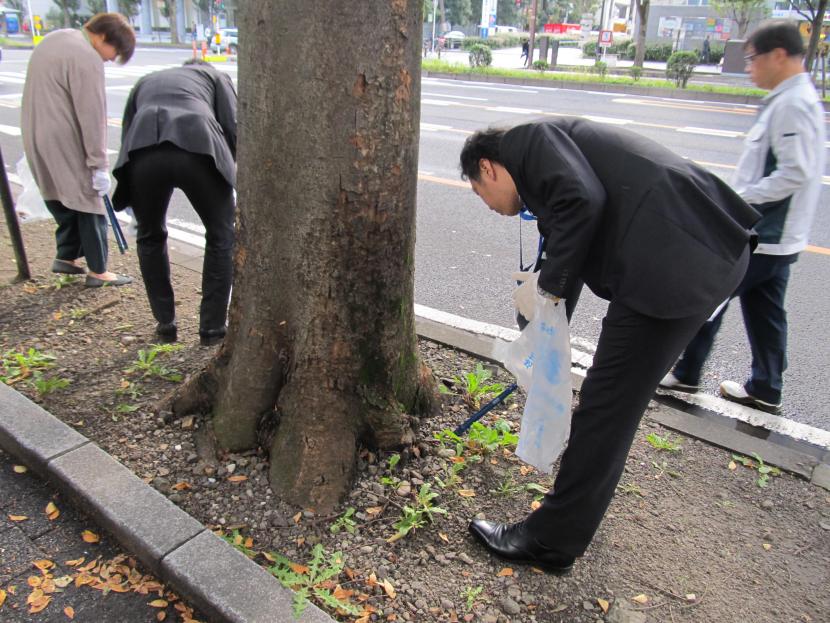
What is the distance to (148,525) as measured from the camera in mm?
2240

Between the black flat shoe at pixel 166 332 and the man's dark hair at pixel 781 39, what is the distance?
3285mm

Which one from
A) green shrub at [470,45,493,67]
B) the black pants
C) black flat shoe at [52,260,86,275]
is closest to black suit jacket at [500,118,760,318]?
the black pants

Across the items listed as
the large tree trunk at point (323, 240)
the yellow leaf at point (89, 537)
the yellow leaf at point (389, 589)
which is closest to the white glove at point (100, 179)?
the large tree trunk at point (323, 240)

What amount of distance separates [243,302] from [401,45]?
1151 millimetres

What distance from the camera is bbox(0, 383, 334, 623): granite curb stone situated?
6.55 ft

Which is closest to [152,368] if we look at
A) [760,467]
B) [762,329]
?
[760,467]

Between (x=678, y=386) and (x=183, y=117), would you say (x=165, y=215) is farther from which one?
(x=678, y=386)

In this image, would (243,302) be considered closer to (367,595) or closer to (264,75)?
(264,75)

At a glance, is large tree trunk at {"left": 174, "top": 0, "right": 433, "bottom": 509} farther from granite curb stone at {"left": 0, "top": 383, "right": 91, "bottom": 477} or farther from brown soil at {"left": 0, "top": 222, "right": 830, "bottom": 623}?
granite curb stone at {"left": 0, "top": 383, "right": 91, "bottom": 477}

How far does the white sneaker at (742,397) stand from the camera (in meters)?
3.40

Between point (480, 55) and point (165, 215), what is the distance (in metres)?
22.8

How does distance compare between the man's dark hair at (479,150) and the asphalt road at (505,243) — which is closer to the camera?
the man's dark hair at (479,150)

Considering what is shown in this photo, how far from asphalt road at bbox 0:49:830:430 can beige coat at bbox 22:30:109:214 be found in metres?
2.07

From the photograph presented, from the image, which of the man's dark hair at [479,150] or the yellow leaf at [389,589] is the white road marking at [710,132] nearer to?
the man's dark hair at [479,150]
